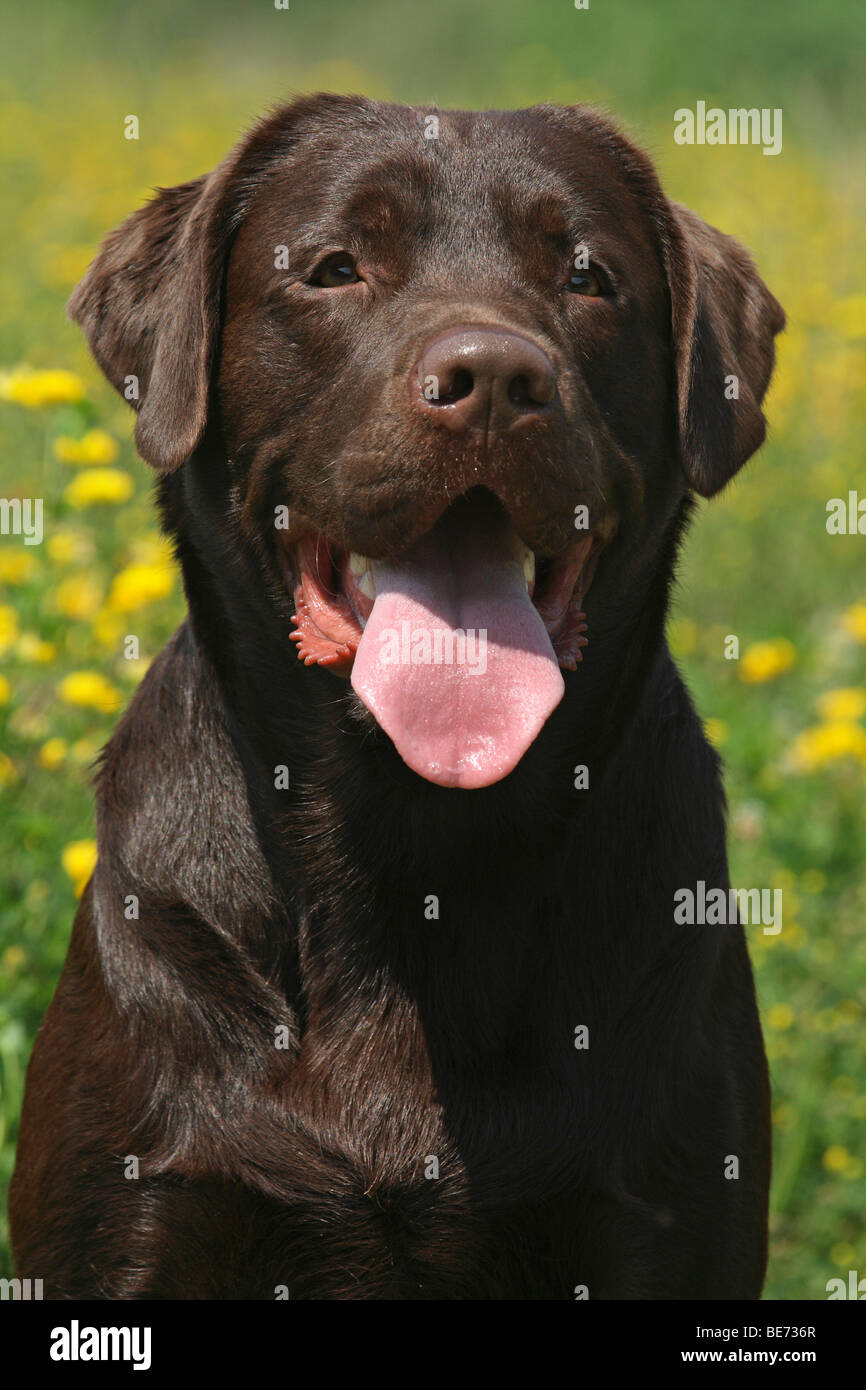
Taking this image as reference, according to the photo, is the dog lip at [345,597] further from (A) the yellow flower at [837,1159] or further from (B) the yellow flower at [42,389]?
(A) the yellow flower at [837,1159]

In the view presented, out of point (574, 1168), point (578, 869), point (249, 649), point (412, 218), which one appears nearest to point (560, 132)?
point (412, 218)

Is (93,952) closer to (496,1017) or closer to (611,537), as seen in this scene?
(496,1017)

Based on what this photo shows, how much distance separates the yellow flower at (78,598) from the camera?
3963 mm

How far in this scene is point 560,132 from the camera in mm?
2977

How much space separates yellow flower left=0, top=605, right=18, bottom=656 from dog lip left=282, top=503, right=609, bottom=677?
114 centimetres

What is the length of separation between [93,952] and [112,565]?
2253 millimetres

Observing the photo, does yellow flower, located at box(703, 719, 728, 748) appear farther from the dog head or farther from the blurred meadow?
the dog head

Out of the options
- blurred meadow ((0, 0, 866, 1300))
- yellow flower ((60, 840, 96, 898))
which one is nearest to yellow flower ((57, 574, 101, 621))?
blurred meadow ((0, 0, 866, 1300))

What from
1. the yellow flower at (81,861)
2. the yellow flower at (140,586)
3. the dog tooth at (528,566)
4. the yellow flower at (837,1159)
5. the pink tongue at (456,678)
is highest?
the yellow flower at (140,586)

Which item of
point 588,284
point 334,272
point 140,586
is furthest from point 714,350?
point 140,586

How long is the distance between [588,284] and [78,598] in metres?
1.70

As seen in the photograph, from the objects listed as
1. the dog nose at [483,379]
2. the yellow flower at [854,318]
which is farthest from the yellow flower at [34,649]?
the yellow flower at [854,318]

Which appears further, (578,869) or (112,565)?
(112,565)

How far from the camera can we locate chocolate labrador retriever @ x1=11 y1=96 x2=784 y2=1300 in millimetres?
2621
